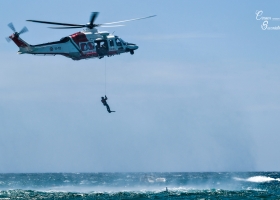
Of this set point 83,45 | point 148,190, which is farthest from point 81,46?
point 148,190

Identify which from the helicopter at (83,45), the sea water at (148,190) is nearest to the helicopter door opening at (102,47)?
the helicopter at (83,45)

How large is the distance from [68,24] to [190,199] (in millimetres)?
24727

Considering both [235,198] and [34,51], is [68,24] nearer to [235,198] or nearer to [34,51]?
[34,51]

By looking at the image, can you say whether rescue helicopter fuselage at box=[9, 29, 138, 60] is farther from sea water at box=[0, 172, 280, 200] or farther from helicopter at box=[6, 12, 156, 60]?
sea water at box=[0, 172, 280, 200]

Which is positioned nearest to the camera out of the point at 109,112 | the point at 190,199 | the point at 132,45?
the point at 109,112

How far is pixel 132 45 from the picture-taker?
5050 cm

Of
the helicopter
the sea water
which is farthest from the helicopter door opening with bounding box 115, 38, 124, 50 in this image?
the sea water

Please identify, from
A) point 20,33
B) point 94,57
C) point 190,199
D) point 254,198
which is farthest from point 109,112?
point 254,198

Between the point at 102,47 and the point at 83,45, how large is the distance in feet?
5.68

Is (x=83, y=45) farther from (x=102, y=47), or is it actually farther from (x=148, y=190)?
(x=148, y=190)

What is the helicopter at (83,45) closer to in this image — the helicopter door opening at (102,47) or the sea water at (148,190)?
the helicopter door opening at (102,47)

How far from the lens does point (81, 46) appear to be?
1870 inches

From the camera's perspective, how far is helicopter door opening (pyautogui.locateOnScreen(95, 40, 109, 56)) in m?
Result: 48.3

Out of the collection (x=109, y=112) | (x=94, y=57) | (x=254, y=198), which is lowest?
(x=254, y=198)
